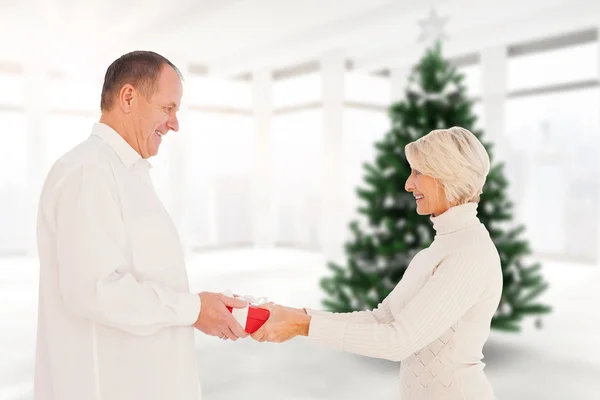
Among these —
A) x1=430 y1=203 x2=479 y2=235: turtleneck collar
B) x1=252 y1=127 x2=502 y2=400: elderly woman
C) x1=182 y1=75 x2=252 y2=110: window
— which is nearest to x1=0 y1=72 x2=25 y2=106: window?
x1=182 y1=75 x2=252 y2=110: window

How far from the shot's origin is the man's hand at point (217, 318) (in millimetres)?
1335

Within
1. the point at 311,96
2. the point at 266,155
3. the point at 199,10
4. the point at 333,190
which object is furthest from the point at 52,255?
the point at 266,155

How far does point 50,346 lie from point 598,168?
9046mm

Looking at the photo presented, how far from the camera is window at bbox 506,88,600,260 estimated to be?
8734 mm

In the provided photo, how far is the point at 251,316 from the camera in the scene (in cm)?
150

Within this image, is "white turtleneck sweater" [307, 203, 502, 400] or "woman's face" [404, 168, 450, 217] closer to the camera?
"white turtleneck sweater" [307, 203, 502, 400]

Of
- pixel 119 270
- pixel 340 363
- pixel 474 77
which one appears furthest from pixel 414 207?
pixel 474 77

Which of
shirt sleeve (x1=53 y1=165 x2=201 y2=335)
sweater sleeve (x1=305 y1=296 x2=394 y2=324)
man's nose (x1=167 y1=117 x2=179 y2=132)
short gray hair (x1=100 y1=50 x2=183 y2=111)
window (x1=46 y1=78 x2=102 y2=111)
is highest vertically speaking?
window (x1=46 y1=78 x2=102 y2=111)

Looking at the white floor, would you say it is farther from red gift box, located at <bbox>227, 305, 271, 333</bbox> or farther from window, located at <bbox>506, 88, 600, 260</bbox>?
window, located at <bbox>506, 88, 600, 260</bbox>

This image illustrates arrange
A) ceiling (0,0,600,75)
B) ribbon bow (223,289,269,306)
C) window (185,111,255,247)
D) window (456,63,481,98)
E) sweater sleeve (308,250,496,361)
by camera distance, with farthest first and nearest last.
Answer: window (185,111,255,247), window (456,63,481,98), ceiling (0,0,600,75), ribbon bow (223,289,269,306), sweater sleeve (308,250,496,361)

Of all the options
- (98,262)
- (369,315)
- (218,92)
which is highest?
(218,92)

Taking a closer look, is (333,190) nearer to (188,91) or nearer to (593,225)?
(188,91)

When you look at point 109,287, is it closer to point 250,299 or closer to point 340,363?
point 250,299

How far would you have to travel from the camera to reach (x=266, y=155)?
1097cm
